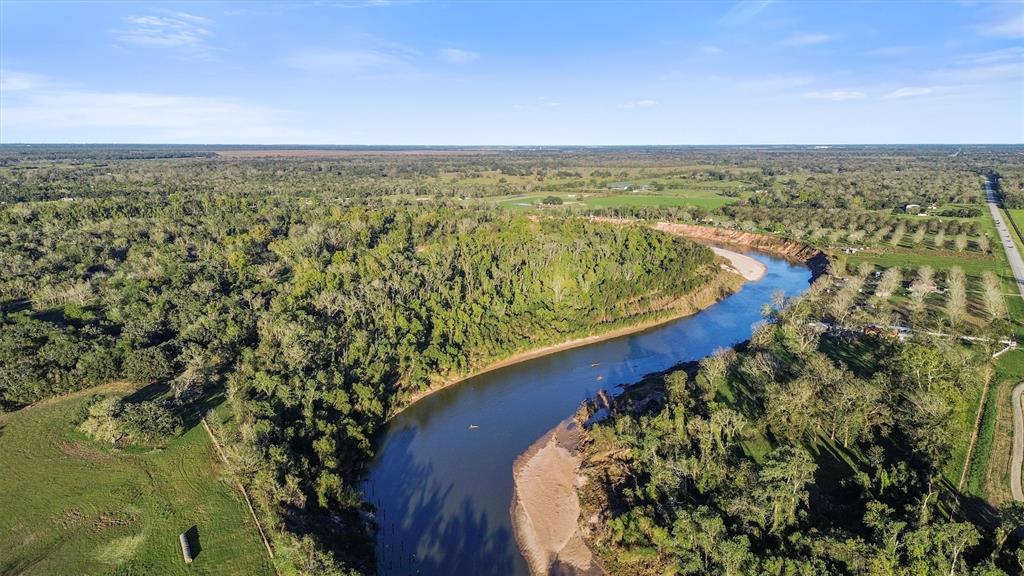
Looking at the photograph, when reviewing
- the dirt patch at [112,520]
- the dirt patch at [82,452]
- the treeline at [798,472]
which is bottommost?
the dirt patch at [112,520]

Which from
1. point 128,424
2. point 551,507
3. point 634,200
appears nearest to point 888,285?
point 551,507

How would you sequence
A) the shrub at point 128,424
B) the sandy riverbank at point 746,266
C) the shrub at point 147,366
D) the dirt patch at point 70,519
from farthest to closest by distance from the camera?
the sandy riverbank at point 746,266, the shrub at point 147,366, the shrub at point 128,424, the dirt patch at point 70,519

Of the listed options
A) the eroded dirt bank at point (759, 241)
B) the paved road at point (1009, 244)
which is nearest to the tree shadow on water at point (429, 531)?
the paved road at point (1009, 244)

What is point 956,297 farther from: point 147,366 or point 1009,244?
point 147,366

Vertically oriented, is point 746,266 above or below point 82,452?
above

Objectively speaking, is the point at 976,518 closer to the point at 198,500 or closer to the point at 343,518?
the point at 343,518

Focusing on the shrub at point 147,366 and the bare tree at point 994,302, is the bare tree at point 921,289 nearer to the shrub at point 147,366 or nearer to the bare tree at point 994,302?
the bare tree at point 994,302
